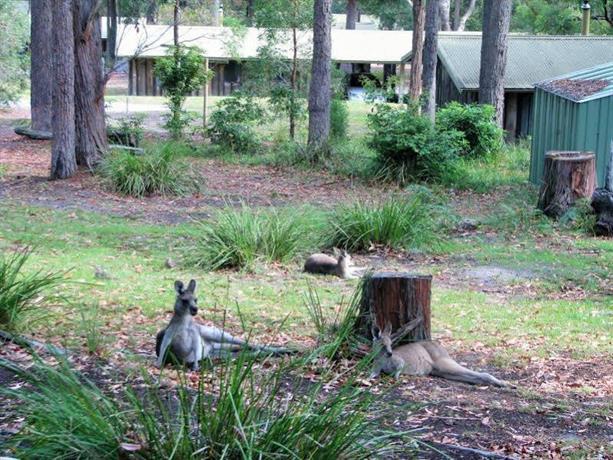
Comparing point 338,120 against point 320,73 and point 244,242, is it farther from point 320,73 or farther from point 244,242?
point 244,242

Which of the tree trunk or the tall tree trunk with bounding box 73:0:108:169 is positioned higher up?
the tall tree trunk with bounding box 73:0:108:169

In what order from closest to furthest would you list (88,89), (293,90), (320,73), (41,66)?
(88,89)
(320,73)
(293,90)
(41,66)

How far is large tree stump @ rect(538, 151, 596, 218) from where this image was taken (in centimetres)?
1727

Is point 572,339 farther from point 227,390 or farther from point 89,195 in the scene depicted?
point 89,195

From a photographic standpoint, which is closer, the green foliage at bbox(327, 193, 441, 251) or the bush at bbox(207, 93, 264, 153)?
the green foliage at bbox(327, 193, 441, 251)

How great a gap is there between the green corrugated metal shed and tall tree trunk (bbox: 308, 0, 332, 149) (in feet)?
19.0

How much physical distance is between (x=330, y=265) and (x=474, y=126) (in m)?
14.1

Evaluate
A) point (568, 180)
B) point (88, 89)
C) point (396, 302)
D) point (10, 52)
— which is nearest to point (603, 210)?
point (568, 180)

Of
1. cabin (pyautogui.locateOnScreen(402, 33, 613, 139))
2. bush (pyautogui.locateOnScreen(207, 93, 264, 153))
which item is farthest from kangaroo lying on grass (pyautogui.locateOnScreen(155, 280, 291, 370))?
cabin (pyautogui.locateOnScreen(402, 33, 613, 139))

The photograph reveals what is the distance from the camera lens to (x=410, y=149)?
2177 centimetres

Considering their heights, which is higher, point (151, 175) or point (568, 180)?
point (568, 180)

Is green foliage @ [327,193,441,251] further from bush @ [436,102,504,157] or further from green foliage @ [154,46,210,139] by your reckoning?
green foliage @ [154,46,210,139]

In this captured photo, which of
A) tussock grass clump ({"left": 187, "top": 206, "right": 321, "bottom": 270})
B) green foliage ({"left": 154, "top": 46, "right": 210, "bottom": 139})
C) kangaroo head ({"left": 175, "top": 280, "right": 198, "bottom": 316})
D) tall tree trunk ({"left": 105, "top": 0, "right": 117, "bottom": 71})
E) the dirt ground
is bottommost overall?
the dirt ground

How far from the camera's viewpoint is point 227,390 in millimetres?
4734
